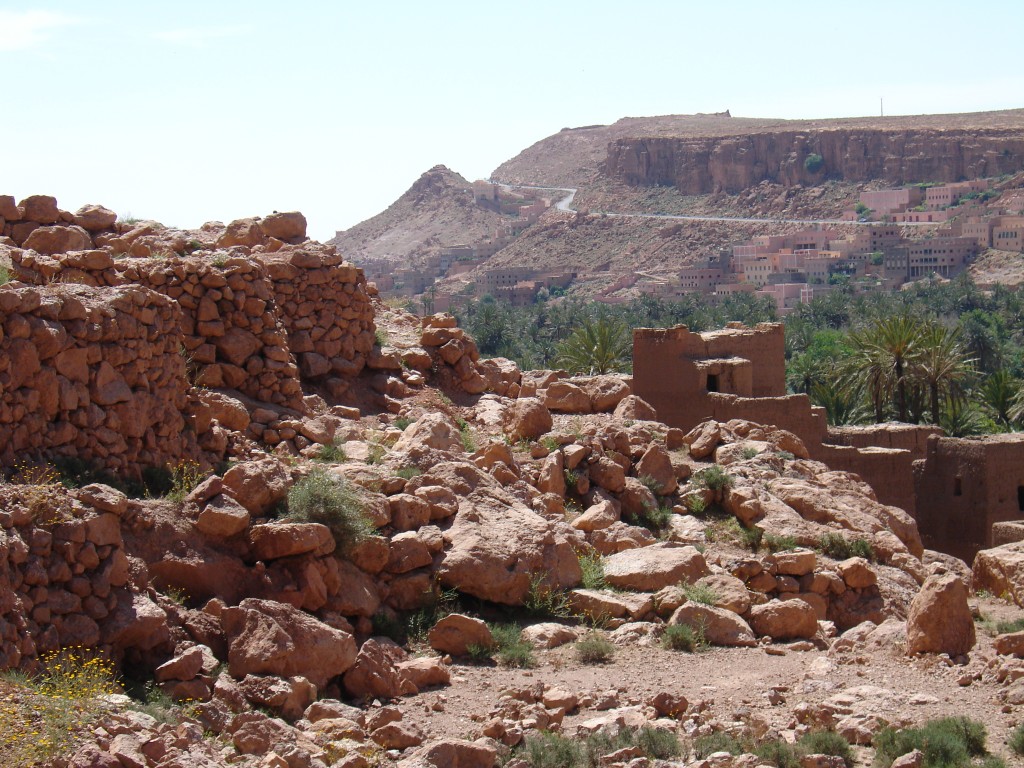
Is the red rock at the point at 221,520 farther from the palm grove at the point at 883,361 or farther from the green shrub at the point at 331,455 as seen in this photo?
the palm grove at the point at 883,361

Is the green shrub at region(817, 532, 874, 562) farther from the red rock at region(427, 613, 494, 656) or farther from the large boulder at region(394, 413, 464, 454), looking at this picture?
the red rock at region(427, 613, 494, 656)

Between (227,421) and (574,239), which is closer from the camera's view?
(227,421)

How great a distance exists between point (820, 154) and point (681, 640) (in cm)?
14591

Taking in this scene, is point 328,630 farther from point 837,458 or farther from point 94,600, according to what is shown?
point 837,458

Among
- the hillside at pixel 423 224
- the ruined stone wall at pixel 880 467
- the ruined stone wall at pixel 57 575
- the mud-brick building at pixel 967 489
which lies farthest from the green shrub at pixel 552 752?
the hillside at pixel 423 224

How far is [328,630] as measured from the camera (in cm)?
765

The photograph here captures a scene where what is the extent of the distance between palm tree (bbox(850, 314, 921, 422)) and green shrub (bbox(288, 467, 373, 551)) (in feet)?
73.4

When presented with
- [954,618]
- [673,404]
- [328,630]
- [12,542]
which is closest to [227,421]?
[328,630]

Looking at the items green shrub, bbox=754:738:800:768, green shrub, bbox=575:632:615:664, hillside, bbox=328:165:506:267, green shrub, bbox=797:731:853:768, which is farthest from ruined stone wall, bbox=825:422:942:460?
hillside, bbox=328:165:506:267

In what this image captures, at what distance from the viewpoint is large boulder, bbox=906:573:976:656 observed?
8438 mm

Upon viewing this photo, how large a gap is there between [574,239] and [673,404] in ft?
420

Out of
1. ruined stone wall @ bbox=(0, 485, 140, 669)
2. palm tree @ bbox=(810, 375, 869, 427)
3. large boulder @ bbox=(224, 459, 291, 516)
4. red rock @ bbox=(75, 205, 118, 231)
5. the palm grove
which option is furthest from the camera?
palm tree @ bbox=(810, 375, 869, 427)

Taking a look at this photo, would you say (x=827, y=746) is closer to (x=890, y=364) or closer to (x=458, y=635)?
(x=458, y=635)

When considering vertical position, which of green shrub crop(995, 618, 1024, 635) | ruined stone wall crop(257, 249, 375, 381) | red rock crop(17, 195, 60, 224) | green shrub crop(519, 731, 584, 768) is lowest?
green shrub crop(995, 618, 1024, 635)
